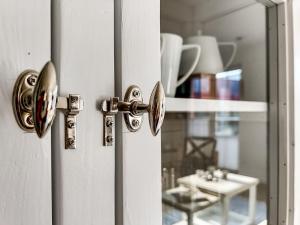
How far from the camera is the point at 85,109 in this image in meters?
0.20

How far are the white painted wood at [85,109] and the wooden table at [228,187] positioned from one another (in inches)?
11.7

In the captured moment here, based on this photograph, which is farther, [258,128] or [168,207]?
[258,128]

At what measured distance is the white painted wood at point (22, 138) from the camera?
16cm

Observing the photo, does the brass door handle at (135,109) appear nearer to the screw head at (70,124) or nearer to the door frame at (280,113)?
the screw head at (70,124)

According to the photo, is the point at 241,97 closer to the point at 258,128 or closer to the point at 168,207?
the point at 258,128

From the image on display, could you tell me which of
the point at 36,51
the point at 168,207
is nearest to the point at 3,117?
the point at 36,51

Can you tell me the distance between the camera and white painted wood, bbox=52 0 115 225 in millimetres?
184

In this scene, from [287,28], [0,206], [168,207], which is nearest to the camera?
[0,206]

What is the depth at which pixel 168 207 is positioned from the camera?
0.36 m

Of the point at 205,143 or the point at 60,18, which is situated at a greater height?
the point at 60,18

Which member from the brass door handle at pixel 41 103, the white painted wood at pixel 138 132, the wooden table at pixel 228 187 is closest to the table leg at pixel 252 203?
the wooden table at pixel 228 187

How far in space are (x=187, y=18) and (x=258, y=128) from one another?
29 cm

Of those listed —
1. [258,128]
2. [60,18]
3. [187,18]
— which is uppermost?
[187,18]
